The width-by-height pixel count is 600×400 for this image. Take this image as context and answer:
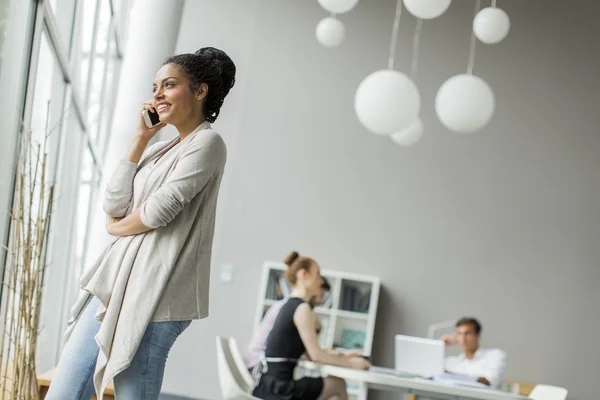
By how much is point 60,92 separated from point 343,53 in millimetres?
4488

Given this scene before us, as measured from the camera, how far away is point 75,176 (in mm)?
→ 6266

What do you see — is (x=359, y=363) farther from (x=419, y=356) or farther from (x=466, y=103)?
(x=466, y=103)

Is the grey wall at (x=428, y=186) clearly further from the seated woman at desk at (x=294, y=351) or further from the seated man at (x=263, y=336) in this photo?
the seated woman at desk at (x=294, y=351)

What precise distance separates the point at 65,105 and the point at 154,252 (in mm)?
3286

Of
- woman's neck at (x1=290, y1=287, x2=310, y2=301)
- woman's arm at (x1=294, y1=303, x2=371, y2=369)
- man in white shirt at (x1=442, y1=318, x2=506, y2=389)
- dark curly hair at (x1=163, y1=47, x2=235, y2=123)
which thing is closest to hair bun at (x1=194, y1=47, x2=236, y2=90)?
dark curly hair at (x1=163, y1=47, x2=235, y2=123)

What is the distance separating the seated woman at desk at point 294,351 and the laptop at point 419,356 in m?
0.57

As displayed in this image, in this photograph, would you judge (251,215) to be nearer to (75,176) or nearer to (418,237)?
(418,237)

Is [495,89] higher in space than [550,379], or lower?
higher

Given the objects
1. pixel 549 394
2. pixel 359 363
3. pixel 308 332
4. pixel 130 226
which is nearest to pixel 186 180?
pixel 130 226

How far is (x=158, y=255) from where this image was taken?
2.07 meters

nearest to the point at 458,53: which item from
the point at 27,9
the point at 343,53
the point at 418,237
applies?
the point at 343,53

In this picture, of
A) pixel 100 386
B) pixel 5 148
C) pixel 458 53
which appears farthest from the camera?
pixel 458 53

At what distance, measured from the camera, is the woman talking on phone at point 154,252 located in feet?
6.57

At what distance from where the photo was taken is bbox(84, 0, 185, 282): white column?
183 inches
